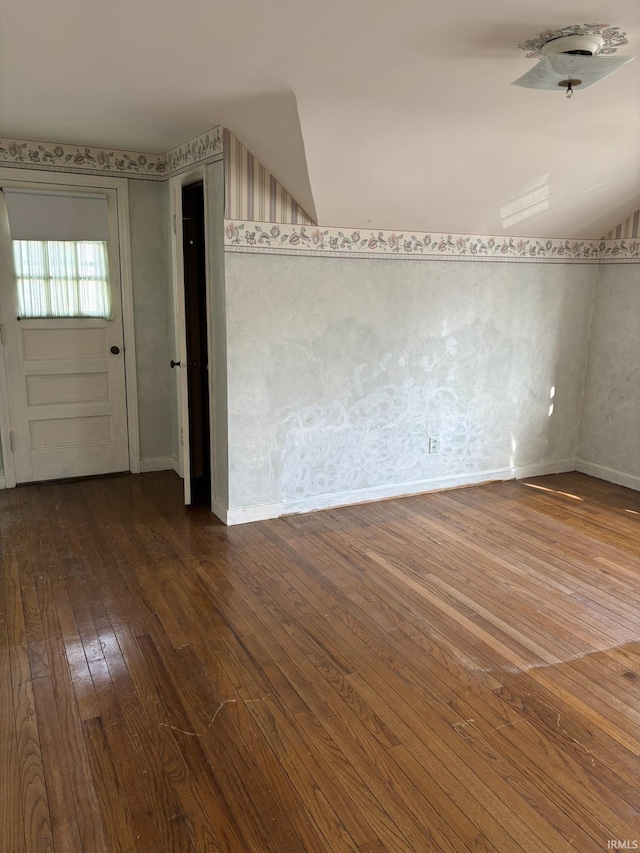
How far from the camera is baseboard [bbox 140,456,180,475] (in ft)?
16.3

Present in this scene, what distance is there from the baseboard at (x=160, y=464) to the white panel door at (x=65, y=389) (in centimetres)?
17

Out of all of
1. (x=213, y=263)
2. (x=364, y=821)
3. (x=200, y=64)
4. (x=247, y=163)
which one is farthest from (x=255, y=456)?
(x=364, y=821)

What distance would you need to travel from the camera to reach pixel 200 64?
258 cm

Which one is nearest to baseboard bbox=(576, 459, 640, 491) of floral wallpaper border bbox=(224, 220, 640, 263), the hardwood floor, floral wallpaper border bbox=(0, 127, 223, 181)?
the hardwood floor

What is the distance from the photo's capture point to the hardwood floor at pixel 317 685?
1790 millimetres

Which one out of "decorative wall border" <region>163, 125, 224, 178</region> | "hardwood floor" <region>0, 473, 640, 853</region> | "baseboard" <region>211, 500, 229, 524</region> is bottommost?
"hardwood floor" <region>0, 473, 640, 853</region>

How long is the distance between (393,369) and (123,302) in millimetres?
2084

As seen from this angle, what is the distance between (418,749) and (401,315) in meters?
2.85

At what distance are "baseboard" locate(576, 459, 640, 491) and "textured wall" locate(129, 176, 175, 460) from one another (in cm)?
337

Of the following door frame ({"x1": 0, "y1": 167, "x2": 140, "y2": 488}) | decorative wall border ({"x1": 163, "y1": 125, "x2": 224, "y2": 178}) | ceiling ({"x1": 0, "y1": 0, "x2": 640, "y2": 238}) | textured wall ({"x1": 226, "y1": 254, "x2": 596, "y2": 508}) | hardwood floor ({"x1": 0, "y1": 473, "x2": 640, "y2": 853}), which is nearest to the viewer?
hardwood floor ({"x1": 0, "y1": 473, "x2": 640, "y2": 853})

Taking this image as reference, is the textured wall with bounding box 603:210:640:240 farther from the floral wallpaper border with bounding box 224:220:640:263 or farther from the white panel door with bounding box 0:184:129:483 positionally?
the white panel door with bounding box 0:184:129:483

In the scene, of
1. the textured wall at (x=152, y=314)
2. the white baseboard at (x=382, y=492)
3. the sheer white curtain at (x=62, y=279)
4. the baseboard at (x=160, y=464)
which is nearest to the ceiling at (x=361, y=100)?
the textured wall at (x=152, y=314)

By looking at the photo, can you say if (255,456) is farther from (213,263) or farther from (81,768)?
(81,768)

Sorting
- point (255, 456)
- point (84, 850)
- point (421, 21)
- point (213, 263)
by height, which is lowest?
point (84, 850)
